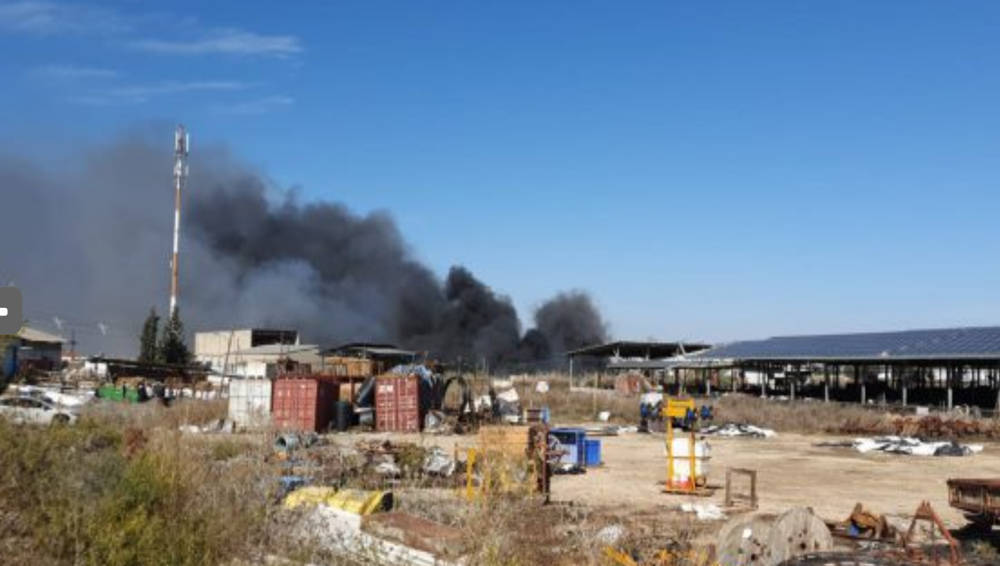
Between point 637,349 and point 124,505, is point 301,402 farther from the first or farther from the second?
point 637,349

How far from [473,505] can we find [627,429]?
104ft

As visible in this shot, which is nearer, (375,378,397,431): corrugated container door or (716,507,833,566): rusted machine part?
(716,507,833,566): rusted machine part

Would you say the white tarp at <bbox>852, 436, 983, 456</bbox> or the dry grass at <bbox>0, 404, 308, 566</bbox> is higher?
Result: the dry grass at <bbox>0, 404, 308, 566</bbox>

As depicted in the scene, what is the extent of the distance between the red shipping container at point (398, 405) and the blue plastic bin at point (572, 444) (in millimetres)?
11495

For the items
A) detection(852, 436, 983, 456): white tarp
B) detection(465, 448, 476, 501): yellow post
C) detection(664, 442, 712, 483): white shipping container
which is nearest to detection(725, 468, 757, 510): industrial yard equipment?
detection(664, 442, 712, 483): white shipping container

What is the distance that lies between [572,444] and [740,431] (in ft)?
53.9

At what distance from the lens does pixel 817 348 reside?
52812mm

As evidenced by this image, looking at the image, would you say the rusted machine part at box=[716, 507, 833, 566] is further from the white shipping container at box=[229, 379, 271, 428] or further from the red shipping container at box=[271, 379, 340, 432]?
the red shipping container at box=[271, 379, 340, 432]

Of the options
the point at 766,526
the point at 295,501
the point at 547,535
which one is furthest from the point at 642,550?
the point at 295,501

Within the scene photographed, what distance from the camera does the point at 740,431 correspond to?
125 feet

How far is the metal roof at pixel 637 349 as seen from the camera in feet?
208

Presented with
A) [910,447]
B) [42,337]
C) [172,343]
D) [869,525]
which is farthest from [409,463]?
[42,337]

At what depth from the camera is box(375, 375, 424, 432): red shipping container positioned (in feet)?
114

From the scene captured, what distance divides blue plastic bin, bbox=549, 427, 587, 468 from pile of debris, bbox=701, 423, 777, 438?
15.1 m
